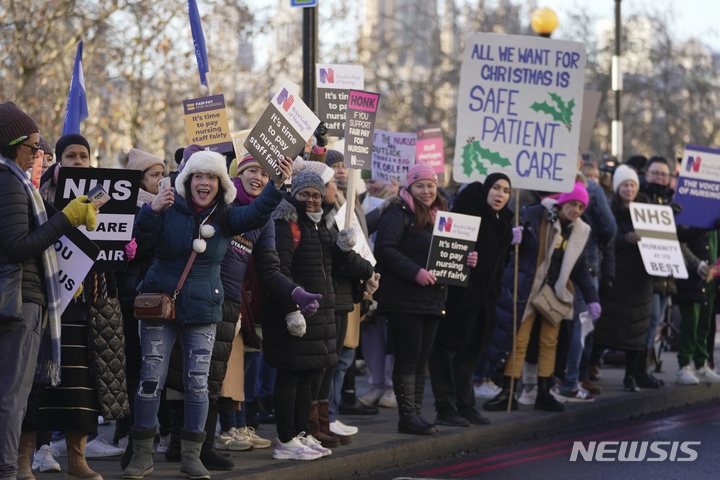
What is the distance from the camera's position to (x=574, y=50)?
40.1 ft

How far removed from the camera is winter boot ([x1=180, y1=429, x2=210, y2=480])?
804 cm

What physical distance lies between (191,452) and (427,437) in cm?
258

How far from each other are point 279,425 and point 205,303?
139 centimetres

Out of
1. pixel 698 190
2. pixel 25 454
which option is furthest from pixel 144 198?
pixel 698 190

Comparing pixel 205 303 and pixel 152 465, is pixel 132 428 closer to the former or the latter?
pixel 152 465

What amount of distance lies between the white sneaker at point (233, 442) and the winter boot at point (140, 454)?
1286 mm

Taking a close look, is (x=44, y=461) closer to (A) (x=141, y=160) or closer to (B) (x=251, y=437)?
(B) (x=251, y=437)

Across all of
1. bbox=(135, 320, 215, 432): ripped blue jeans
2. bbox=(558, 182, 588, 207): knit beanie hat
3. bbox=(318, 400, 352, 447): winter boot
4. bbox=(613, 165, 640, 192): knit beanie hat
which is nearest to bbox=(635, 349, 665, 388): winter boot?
bbox=(613, 165, 640, 192): knit beanie hat

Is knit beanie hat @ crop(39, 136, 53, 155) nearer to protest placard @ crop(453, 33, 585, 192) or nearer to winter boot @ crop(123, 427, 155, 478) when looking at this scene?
winter boot @ crop(123, 427, 155, 478)

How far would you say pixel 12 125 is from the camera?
7.05 m

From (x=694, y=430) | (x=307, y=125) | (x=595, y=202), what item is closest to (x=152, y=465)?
(x=307, y=125)

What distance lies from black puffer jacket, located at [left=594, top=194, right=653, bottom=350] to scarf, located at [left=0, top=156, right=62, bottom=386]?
7.27 m

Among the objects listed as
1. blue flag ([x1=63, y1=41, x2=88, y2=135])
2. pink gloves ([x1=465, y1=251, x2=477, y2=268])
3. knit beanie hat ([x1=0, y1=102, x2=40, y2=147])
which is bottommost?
pink gloves ([x1=465, y1=251, x2=477, y2=268])

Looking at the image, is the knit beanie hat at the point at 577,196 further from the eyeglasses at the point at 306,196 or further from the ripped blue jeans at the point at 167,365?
the ripped blue jeans at the point at 167,365
